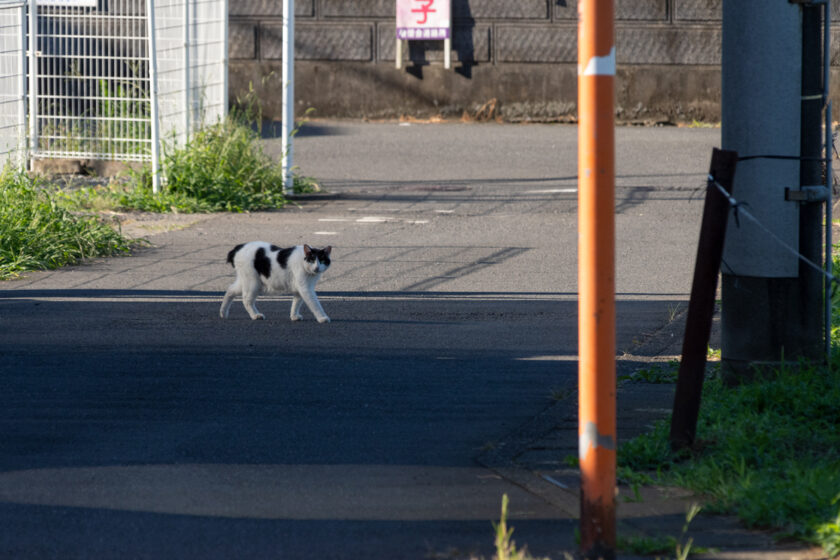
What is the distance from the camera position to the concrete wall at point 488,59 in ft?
74.6

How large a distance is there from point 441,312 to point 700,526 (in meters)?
4.53

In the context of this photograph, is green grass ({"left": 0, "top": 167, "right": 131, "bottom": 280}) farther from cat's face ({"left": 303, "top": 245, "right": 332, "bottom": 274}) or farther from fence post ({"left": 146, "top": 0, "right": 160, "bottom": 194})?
cat's face ({"left": 303, "top": 245, "right": 332, "bottom": 274})

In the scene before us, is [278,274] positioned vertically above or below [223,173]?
below

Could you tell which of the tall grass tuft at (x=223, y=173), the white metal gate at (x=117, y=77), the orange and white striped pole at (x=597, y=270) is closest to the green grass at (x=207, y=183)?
the tall grass tuft at (x=223, y=173)

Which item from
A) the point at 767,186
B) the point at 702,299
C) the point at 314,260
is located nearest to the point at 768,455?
the point at 702,299

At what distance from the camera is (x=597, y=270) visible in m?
3.81

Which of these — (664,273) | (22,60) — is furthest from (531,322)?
(22,60)

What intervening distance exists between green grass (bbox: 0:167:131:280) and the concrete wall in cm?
1239

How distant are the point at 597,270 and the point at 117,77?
1205 cm

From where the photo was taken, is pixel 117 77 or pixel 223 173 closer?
pixel 223 173

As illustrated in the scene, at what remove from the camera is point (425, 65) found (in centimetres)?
2327

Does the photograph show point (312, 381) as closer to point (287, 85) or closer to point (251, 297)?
point (251, 297)

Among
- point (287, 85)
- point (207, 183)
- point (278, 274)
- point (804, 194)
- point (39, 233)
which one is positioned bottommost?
point (278, 274)

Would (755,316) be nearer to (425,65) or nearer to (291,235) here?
(291,235)
